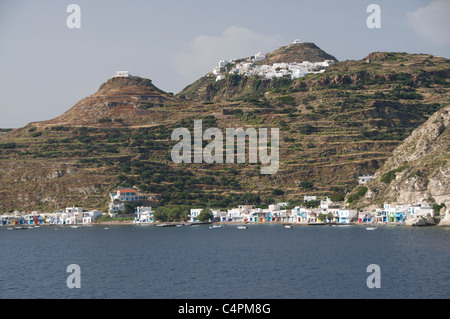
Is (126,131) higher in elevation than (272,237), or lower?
higher

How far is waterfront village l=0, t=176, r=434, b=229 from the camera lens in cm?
10450

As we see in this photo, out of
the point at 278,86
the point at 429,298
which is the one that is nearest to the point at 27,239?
the point at 429,298

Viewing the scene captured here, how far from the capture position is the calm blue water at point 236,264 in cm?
4306

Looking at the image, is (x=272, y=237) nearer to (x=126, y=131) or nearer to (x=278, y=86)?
(x=126, y=131)

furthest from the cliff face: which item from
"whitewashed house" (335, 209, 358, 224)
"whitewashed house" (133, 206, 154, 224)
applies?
"whitewashed house" (133, 206, 154, 224)

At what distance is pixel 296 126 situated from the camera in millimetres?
145375

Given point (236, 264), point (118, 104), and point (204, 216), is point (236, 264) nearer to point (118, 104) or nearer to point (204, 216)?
point (204, 216)

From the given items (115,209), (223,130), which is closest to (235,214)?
(115,209)

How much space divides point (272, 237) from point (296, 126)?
6531 centimetres

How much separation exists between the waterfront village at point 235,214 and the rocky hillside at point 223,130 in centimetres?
362

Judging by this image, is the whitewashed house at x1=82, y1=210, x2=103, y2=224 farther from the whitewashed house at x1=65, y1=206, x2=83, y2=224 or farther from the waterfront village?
the whitewashed house at x1=65, y1=206, x2=83, y2=224

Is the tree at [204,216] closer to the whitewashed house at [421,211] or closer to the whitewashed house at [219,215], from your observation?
the whitewashed house at [219,215]

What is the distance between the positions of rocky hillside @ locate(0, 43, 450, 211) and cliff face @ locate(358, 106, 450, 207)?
12664mm

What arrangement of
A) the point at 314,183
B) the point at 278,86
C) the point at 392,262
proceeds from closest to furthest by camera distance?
the point at 392,262, the point at 314,183, the point at 278,86
